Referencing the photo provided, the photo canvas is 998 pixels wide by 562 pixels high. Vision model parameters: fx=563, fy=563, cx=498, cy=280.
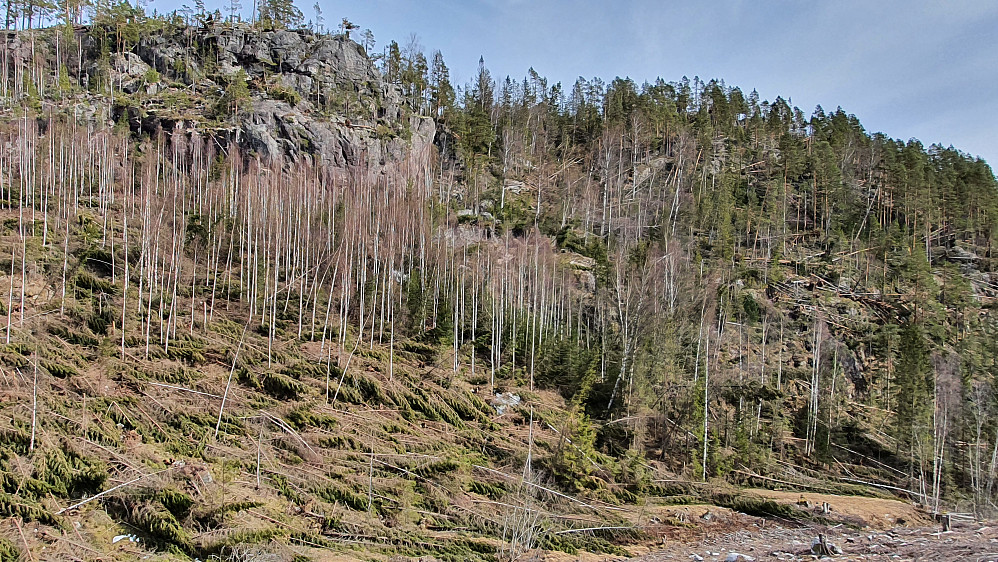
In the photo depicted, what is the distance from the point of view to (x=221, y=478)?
1764 cm

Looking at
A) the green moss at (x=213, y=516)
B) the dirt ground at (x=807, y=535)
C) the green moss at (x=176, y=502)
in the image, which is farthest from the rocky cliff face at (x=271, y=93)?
the dirt ground at (x=807, y=535)

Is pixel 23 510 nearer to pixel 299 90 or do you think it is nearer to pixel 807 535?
pixel 807 535

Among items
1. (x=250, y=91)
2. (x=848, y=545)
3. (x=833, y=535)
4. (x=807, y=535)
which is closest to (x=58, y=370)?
(x=807, y=535)

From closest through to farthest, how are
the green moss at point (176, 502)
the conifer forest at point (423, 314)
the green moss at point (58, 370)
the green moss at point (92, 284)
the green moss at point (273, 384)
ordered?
1. the green moss at point (176, 502)
2. the conifer forest at point (423, 314)
3. the green moss at point (58, 370)
4. the green moss at point (273, 384)
5. the green moss at point (92, 284)

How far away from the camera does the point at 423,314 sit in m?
36.7

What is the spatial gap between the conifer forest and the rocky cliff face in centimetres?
37

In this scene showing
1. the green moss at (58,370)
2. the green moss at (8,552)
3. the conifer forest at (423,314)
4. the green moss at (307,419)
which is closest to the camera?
the green moss at (8,552)

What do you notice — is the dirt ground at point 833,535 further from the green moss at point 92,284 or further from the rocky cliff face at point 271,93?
the rocky cliff face at point 271,93

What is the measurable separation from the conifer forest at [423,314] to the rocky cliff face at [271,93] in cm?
37

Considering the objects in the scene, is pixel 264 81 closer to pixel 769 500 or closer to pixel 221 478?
pixel 221 478

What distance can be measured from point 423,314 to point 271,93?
114 feet

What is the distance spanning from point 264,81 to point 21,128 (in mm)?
25935

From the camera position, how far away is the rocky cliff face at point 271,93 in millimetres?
52406

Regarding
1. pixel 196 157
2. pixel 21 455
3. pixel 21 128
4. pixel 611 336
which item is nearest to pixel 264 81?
pixel 196 157
